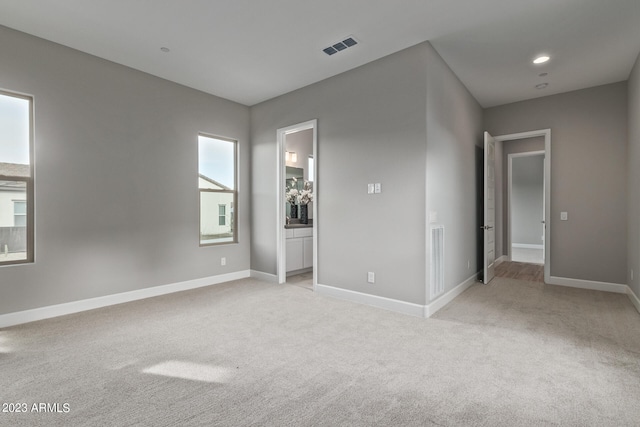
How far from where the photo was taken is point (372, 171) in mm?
3658

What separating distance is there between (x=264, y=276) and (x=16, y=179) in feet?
10.5

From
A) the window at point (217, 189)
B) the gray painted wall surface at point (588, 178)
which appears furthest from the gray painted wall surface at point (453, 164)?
the window at point (217, 189)

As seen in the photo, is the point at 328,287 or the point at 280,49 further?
the point at 328,287

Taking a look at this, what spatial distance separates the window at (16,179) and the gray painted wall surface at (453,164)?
13.6 ft

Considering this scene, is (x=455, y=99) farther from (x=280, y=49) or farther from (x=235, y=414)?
(x=235, y=414)

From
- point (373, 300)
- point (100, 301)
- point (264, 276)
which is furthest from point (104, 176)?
point (373, 300)

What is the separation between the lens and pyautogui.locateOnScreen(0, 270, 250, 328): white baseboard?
306 cm

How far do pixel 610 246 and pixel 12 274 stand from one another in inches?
284

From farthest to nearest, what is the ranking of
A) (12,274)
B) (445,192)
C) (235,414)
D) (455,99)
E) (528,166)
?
(528,166) < (455,99) < (445,192) < (12,274) < (235,414)

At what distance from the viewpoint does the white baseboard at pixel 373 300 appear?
3281 millimetres

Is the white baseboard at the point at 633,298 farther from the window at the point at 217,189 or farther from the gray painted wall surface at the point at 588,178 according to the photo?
the window at the point at 217,189

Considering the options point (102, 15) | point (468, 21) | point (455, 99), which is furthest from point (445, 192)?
point (102, 15)

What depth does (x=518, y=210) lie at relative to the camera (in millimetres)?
9180

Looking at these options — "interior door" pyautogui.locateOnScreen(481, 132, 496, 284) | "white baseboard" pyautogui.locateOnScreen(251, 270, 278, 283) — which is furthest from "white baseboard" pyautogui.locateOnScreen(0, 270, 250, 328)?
"interior door" pyautogui.locateOnScreen(481, 132, 496, 284)
